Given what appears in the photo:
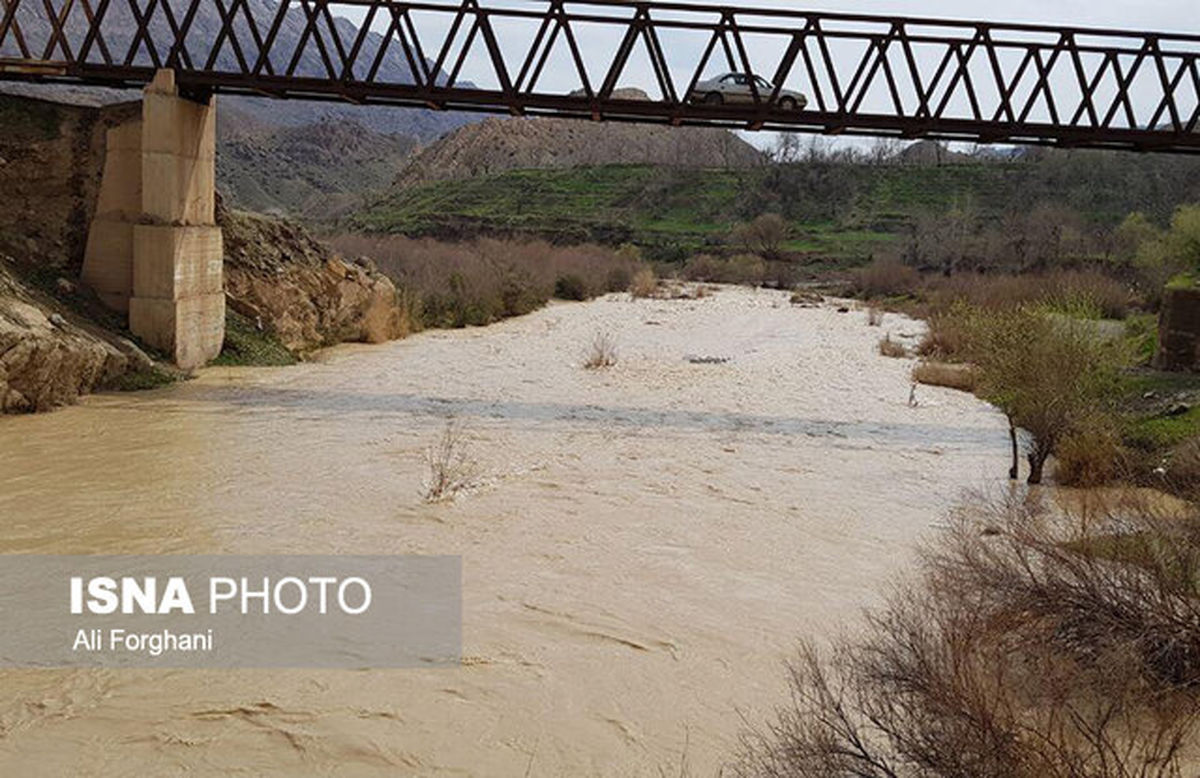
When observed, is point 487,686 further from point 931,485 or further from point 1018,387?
point 1018,387

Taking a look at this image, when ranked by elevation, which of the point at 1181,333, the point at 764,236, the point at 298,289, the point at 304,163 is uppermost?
the point at 304,163

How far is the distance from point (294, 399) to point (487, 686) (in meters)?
11.3

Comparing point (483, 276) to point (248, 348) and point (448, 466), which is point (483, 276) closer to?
point (248, 348)

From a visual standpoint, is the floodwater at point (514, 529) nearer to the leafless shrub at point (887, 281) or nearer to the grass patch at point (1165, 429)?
the grass patch at point (1165, 429)

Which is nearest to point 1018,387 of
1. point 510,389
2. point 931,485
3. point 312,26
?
point 931,485

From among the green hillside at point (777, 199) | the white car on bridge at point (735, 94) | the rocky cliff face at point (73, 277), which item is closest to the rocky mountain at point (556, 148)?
the green hillside at point (777, 199)

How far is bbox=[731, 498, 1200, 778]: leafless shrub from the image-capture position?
4207mm

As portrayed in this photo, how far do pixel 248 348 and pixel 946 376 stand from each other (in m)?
14.5

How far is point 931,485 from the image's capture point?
13.0 m

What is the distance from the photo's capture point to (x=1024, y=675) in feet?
18.0

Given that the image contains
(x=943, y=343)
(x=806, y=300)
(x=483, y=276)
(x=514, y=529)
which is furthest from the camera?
(x=806, y=300)

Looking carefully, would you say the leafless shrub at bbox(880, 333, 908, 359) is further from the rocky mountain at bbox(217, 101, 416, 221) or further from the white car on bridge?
the rocky mountain at bbox(217, 101, 416, 221)

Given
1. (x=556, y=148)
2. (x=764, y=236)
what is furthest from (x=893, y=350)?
(x=556, y=148)

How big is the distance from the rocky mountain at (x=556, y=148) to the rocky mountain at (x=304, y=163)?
910 cm
